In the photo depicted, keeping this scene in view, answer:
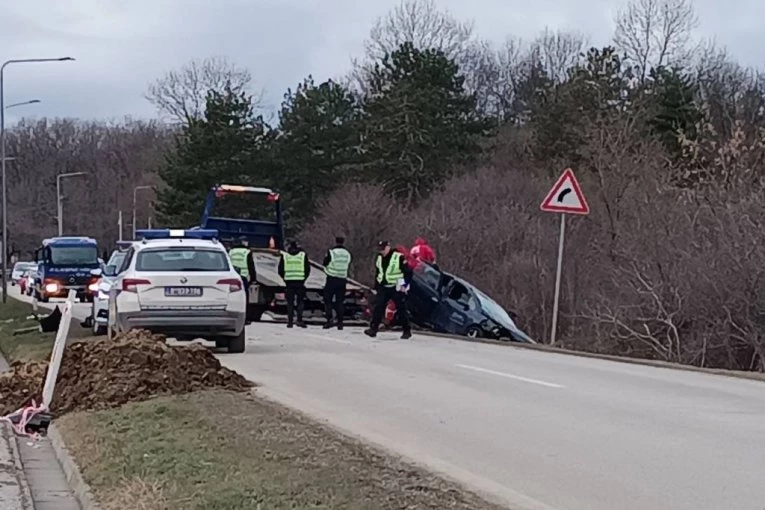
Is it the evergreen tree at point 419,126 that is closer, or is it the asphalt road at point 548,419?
the asphalt road at point 548,419

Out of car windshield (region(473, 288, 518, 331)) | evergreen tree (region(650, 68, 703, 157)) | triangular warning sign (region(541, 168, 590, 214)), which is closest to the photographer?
triangular warning sign (region(541, 168, 590, 214))

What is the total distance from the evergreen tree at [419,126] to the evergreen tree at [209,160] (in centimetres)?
634

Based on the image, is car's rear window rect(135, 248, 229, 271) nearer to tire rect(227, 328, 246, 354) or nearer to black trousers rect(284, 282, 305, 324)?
tire rect(227, 328, 246, 354)

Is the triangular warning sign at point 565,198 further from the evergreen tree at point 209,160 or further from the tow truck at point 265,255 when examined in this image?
the evergreen tree at point 209,160

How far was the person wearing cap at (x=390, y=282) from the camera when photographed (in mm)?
23625

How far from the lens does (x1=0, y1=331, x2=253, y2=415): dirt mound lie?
13.2m

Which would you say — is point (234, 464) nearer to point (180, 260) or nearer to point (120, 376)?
point (120, 376)

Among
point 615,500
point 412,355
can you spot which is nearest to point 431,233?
point 412,355

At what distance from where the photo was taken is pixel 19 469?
406 inches

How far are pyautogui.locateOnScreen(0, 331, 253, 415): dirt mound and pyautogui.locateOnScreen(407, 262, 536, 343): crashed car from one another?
13.2m

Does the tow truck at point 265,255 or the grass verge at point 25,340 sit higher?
the tow truck at point 265,255

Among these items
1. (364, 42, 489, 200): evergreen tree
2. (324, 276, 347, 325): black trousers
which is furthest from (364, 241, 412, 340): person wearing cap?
(364, 42, 489, 200): evergreen tree

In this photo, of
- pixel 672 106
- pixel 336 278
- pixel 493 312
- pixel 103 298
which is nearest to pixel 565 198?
pixel 336 278

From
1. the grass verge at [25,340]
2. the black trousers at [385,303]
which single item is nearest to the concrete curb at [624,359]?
the black trousers at [385,303]
